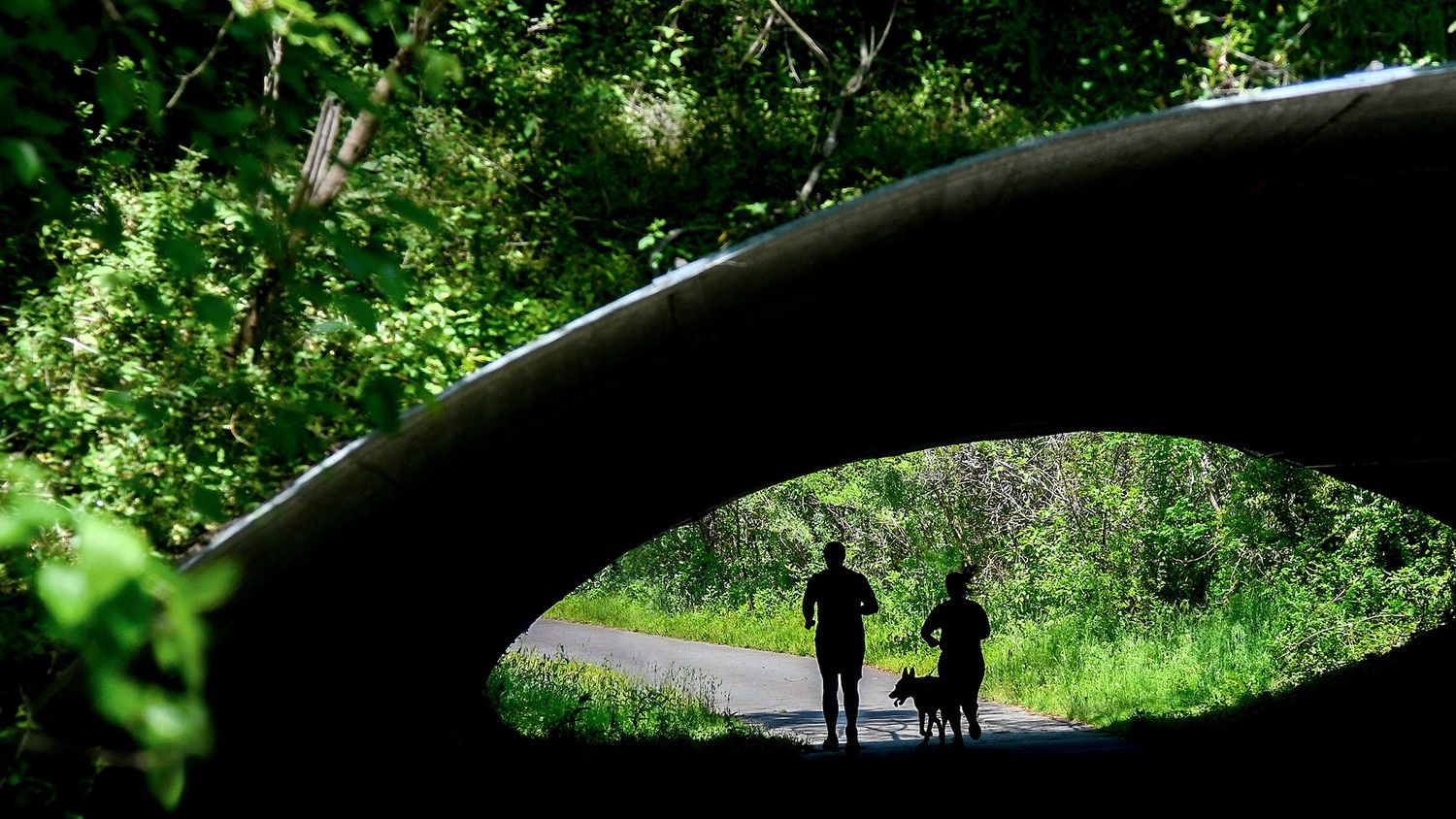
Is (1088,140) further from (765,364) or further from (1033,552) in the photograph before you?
(1033,552)

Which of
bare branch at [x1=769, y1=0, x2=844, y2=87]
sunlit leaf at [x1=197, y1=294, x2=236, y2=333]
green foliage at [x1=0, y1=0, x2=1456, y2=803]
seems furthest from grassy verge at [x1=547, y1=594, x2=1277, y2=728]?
sunlit leaf at [x1=197, y1=294, x2=236, y2=333]

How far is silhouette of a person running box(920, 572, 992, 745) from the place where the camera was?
35.4ft

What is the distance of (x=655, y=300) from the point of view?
431cm

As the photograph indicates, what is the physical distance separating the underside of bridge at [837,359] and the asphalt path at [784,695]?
17.1ft

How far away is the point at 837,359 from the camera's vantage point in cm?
540

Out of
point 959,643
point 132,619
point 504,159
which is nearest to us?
point 132,619

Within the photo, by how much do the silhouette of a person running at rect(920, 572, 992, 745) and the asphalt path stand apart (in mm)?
572

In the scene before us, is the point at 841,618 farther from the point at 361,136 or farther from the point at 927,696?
the point at 361,136

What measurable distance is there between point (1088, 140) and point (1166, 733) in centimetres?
907

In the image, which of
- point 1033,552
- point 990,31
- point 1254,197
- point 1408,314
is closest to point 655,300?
point 1254,197

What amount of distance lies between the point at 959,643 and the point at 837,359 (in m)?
6.19

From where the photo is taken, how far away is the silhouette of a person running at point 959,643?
10.8m

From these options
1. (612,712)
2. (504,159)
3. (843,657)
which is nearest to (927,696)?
(843,657)

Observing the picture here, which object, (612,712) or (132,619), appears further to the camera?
(612,712)
